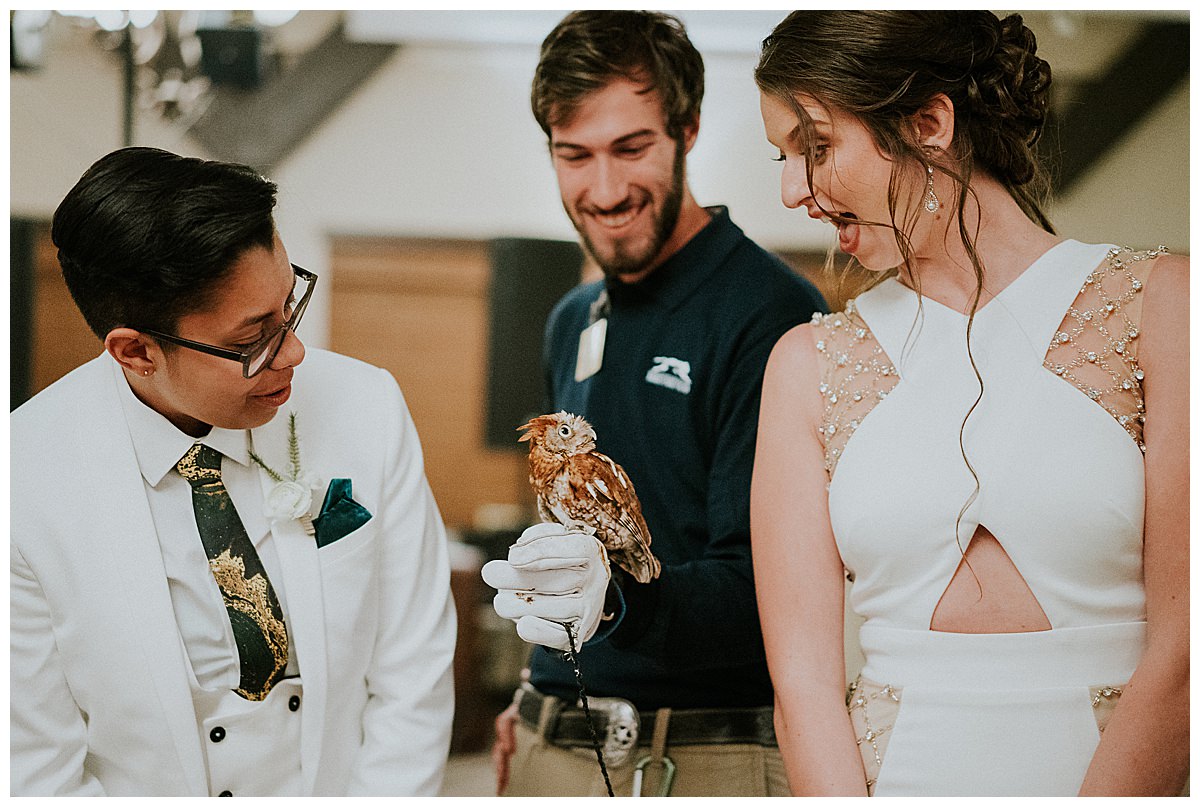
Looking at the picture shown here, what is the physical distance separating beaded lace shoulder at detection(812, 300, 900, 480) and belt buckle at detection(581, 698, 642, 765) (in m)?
0.50

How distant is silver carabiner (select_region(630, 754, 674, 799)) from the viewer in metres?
1.49

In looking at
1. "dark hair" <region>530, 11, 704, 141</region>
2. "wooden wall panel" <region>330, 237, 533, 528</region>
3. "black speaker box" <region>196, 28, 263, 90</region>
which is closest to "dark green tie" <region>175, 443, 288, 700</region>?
"dark hair" <region>530, 11, 704, 141</region>

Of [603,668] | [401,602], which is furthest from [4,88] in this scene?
[603,668]

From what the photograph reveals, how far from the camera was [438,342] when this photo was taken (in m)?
5.04

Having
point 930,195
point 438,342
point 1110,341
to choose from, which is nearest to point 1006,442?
point 1110,341

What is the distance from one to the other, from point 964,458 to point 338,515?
0.80m

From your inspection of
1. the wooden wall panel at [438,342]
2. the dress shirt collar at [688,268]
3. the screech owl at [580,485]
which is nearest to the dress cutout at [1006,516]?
the screech owl at [580,485]

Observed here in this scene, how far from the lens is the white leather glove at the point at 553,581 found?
1.23m

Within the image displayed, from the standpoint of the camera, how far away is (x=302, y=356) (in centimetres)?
133

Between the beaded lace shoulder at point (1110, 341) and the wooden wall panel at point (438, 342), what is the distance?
3477mm

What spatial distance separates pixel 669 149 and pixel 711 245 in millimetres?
160

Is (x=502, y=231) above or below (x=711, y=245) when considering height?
below
